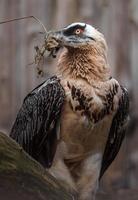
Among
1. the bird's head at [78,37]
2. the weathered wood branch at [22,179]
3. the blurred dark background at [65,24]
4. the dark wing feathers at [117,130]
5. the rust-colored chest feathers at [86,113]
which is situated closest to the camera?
the weathered wood branch at [22,179]

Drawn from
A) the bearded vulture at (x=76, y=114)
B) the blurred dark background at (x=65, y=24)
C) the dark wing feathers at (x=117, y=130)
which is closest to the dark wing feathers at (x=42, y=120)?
the bearded vulture at (x=76, y=114)

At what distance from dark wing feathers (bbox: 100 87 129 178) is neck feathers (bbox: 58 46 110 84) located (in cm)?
22

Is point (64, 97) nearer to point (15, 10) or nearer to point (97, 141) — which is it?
point (97, 141)

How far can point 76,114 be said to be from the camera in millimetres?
6293

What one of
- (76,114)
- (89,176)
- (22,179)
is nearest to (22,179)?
(22,179)

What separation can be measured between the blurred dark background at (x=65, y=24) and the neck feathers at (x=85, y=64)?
2758 mm

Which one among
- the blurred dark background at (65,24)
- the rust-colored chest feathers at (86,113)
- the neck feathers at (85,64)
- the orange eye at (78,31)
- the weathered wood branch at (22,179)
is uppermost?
the orange eye at (78,31)

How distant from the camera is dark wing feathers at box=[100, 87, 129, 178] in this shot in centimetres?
650

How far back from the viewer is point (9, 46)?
9648 millimetres

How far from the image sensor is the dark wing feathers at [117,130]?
21.3ft

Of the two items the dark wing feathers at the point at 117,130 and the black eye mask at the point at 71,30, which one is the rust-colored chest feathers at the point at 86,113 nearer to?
the dark wing feathers at the point at 117,130

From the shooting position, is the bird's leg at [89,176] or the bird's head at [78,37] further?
the bird's leg at [89,176]

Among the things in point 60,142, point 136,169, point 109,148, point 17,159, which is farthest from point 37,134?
point 136,169

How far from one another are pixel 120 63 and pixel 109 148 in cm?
289
